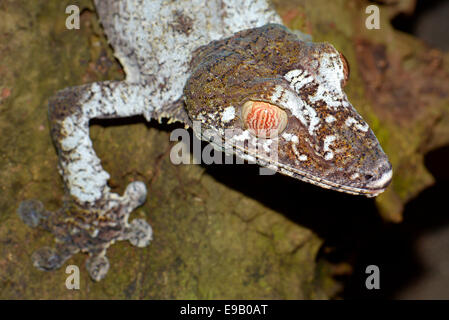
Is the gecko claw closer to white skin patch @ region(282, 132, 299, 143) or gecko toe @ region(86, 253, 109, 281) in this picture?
gecko toe @ region(86, 253, 109, 281)

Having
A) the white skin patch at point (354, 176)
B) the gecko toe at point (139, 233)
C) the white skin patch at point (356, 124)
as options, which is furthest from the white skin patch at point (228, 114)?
the gecko toe at point (139, 233)

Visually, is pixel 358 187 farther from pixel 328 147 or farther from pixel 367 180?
pixel 328 147

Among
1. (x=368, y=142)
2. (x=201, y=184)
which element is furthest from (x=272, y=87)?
(x=201, y=184)

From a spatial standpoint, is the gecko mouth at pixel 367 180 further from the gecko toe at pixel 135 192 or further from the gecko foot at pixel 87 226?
the gecko foot at pixel 87 226

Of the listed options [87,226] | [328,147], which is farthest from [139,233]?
[328,147]

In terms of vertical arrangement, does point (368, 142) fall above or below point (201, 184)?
above

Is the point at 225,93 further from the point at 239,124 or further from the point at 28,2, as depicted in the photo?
the point at 28,2

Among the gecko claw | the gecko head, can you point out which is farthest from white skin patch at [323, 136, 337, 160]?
the gecko claw
